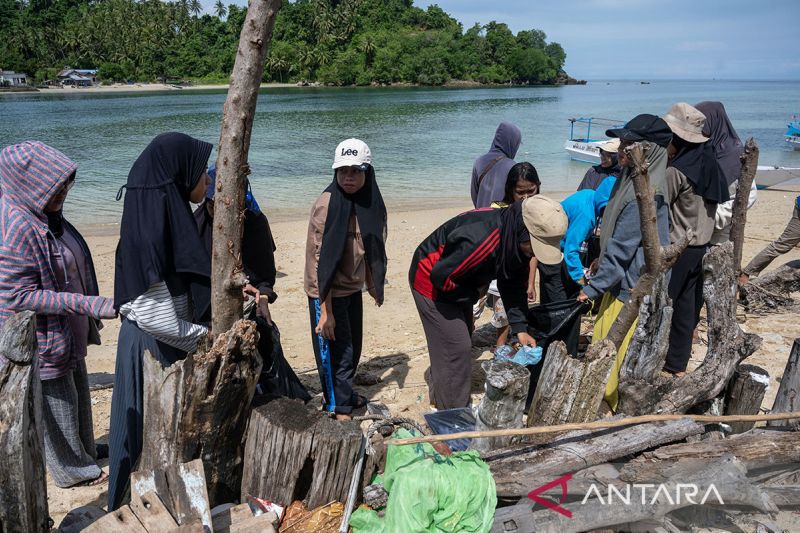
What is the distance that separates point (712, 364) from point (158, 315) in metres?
3.00

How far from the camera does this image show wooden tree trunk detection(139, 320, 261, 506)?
8.38 ft

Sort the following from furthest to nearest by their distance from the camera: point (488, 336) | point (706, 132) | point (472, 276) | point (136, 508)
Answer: point (488, 336)
point (706, 132)
point (472, 276)
point (136, 508)

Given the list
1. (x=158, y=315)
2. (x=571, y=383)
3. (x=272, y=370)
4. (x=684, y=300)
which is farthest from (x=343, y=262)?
(x=684, y=300)

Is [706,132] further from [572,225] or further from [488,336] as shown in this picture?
[488,336]

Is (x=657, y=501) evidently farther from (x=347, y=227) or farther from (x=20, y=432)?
(x=20, y=432)

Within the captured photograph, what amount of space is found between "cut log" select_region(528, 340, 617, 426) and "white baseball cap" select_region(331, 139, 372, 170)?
5.06 feet

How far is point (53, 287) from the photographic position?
9.95 ft

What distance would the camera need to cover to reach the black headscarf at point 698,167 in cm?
420

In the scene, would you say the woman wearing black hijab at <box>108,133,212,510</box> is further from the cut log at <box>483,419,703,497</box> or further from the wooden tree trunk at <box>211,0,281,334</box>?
the cut log at <box>483,419,703,497</box>

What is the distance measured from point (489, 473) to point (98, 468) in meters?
2.33

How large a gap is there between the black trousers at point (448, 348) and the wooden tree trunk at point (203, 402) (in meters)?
1.42

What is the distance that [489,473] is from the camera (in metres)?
2.53

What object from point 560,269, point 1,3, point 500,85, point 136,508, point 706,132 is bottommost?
point 136,508

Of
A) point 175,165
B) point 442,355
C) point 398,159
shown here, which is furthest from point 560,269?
point 398,159
